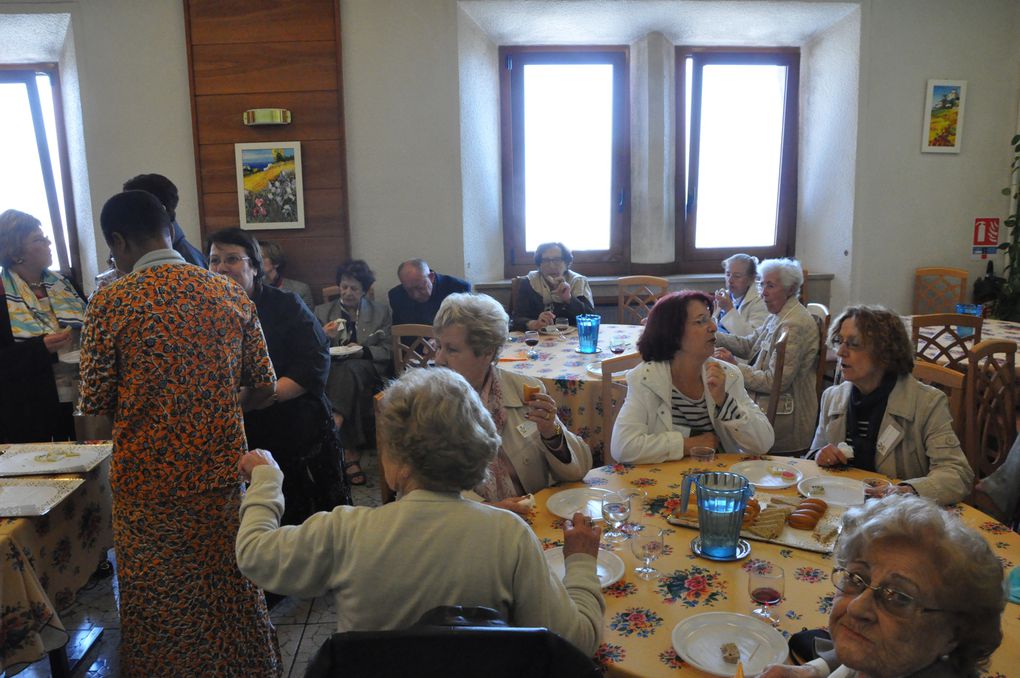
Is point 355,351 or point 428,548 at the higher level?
point 428,548

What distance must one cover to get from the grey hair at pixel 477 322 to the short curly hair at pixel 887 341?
1.14 metres

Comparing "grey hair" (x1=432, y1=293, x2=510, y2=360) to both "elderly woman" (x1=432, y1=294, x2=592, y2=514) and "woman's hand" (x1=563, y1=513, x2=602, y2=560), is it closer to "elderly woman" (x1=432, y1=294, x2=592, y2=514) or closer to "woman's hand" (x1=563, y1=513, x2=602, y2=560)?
"elderly woman" (x1=432, y1=294, x2=592, y2=514)

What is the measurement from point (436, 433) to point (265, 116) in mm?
4368

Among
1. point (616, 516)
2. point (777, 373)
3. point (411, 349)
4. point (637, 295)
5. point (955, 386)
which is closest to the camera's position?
point (616, 516)

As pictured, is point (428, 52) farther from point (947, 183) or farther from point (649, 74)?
point (947, 183)

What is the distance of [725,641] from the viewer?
4.21ft

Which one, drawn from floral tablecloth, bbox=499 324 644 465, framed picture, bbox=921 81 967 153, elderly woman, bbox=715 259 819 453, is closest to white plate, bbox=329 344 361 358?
floral tablecloth, bbox=499 324 644 465

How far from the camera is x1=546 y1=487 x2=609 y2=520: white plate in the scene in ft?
6.04

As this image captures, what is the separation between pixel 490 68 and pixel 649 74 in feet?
4.27

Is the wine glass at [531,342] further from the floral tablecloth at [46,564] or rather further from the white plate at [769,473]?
the floral tablecloth at [46,564]

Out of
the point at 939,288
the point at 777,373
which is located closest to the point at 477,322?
the point at 777,373

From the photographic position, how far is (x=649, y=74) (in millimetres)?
5957

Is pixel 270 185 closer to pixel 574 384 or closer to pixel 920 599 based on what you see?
pixel 574 384

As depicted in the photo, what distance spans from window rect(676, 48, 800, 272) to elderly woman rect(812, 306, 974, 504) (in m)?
4.04
